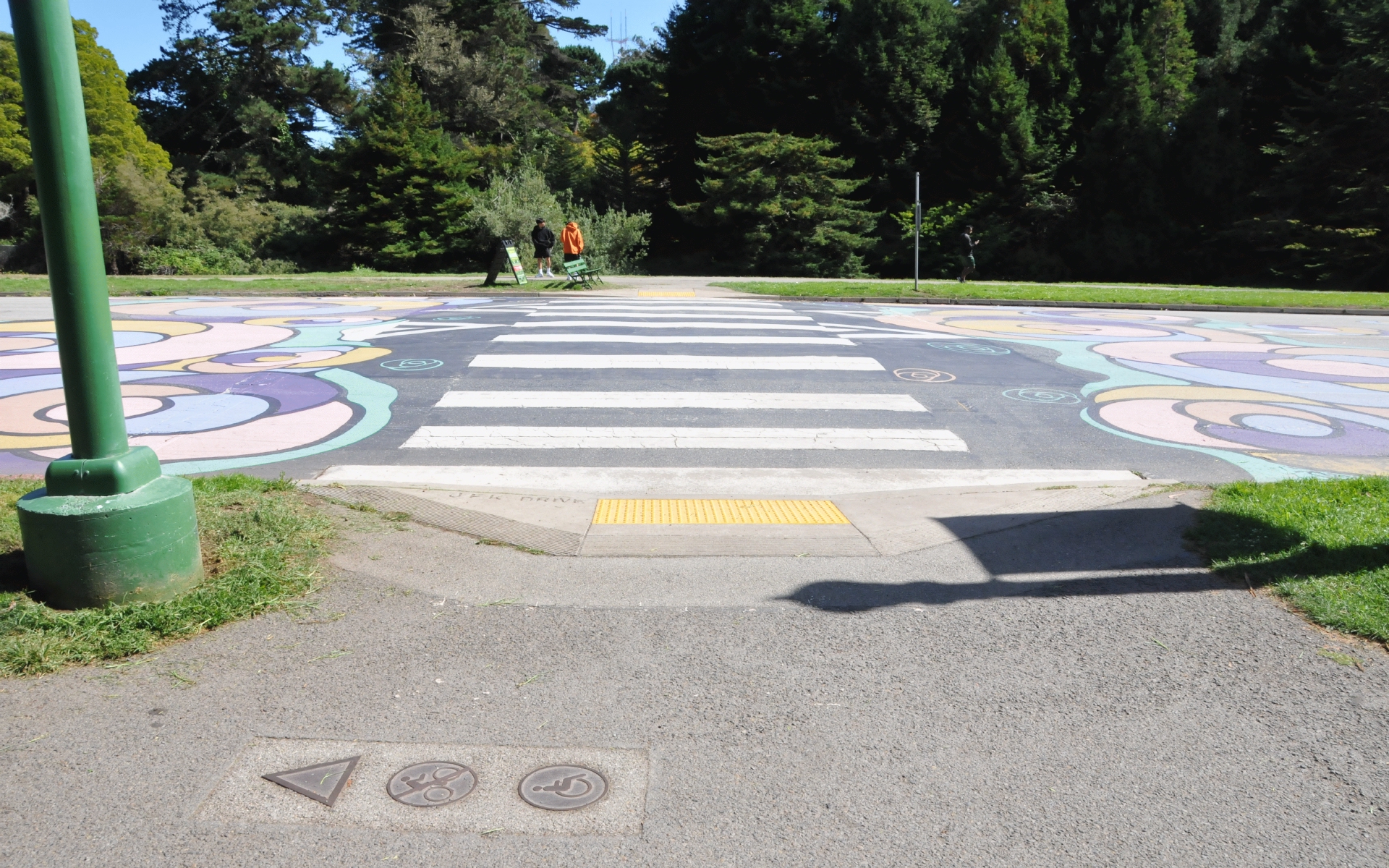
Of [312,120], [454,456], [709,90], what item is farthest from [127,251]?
[454,456]

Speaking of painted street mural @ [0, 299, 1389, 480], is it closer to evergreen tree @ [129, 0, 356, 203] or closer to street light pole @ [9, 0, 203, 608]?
street light pole @ [9, 0, 203, 608]

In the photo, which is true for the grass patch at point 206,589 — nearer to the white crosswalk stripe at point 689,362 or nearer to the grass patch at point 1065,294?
the white crosswalk stripe at point 689,362

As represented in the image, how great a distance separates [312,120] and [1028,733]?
181ft

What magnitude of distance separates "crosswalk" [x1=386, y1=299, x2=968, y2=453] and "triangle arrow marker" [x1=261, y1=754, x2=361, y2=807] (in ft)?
17.8

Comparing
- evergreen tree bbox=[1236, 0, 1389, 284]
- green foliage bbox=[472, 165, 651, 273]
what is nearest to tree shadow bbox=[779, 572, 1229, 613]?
green foliage bbox=[472, 165, 651, 273]

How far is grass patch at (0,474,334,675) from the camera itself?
13.1 ft

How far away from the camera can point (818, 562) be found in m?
5.39

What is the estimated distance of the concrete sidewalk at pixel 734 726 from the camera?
294cm

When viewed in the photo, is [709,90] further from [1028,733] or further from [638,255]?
[1028,733]

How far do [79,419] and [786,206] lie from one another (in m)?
38.0

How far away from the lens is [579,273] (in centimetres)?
2548

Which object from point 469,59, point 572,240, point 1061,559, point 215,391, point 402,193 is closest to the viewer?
point 1061,559

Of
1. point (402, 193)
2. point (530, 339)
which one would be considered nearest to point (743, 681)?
point (530, 339)

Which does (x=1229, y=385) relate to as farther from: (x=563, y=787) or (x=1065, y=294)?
(x=1065, y=294)
